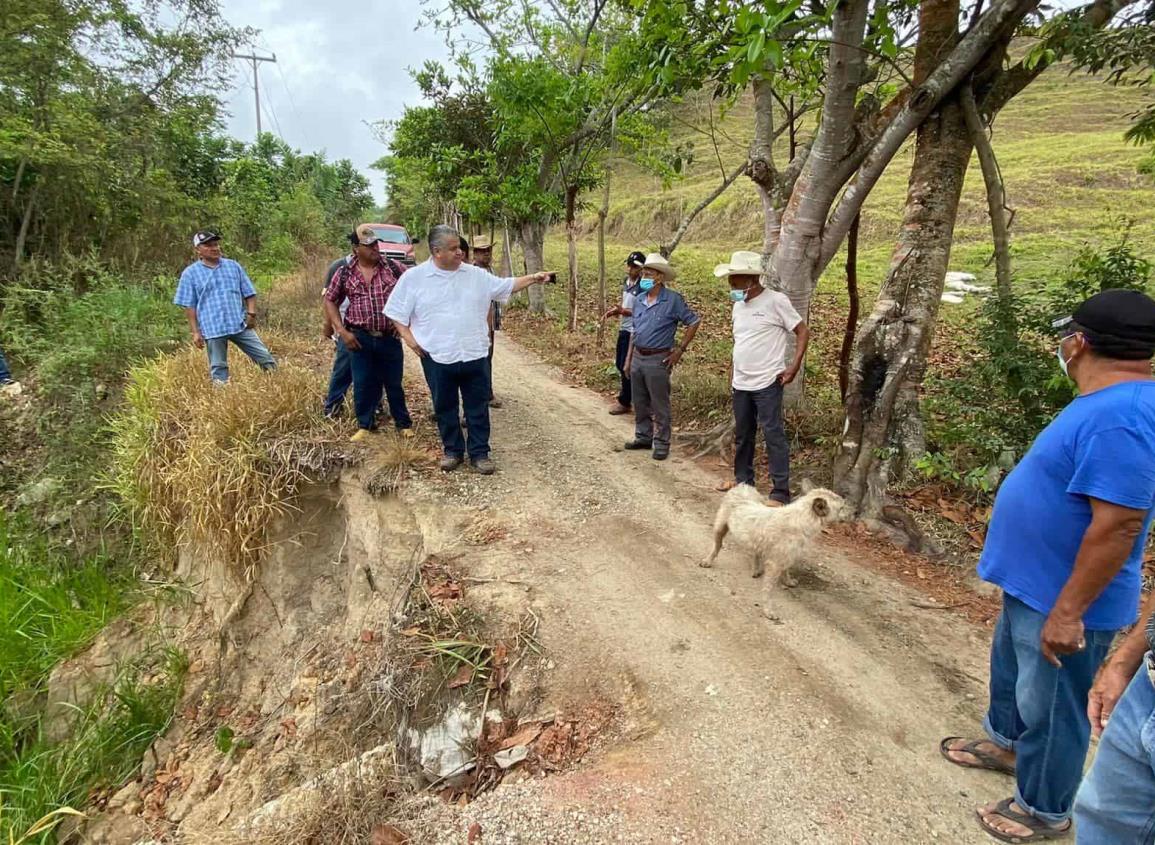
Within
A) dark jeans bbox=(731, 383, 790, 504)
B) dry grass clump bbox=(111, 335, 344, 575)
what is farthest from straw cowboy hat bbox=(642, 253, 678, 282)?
dry grass clump bbox=(111, 335, 344, 575)

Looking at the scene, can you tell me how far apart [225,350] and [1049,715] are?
719 cm

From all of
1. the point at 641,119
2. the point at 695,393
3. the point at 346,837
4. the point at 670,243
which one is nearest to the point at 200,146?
the point at 641,119

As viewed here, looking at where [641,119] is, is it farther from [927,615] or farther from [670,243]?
[927,615]

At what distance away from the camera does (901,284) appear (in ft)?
16.5

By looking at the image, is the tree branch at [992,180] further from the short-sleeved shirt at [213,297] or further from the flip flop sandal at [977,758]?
the short-sleeved shirt at [213,297]

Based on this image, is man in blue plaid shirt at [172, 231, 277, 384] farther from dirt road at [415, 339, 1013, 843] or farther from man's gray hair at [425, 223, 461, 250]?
dirt road at [415, 339, 1013, 843]

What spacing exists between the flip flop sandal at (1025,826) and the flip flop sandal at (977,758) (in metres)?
0.28

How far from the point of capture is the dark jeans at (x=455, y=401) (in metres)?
5.36

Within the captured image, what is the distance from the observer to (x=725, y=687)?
3.18 meters

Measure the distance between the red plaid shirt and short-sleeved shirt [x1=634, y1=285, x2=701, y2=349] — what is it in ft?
7.66

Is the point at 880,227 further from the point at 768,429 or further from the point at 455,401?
the point at 455,401

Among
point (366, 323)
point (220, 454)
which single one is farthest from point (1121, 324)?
point (220, 454)

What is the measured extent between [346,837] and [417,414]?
493 cm

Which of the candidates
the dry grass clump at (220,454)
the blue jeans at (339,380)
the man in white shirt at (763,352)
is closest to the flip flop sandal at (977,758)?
the man in white shirt at (763,352)
